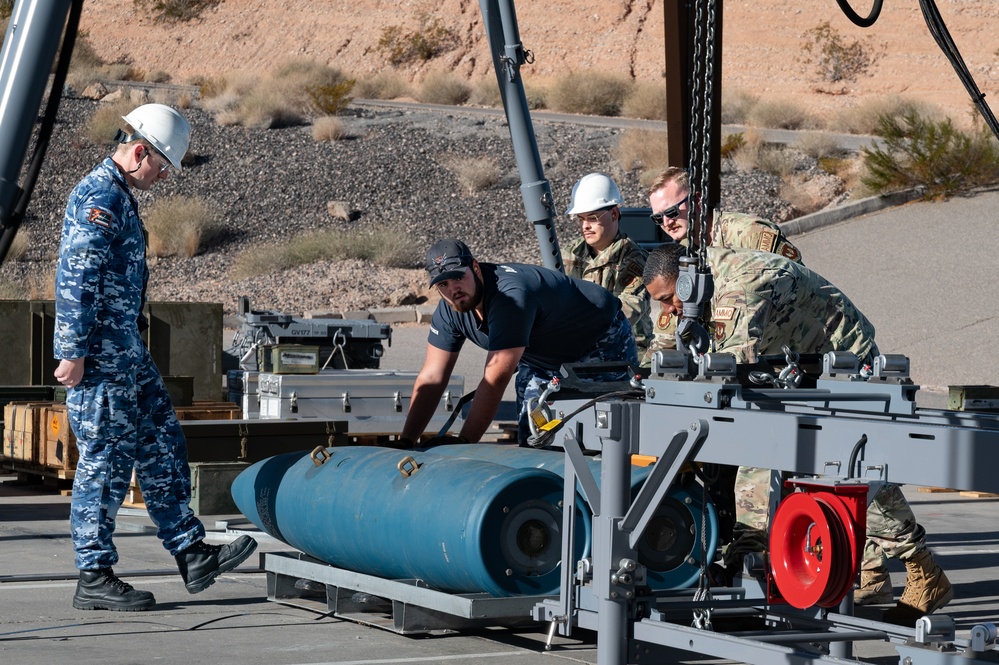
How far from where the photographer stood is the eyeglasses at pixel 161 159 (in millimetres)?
6910

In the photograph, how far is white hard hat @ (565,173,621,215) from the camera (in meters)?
8.90

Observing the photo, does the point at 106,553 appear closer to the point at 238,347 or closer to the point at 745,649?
the point at 745,649

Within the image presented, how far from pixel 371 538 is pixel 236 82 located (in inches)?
1428

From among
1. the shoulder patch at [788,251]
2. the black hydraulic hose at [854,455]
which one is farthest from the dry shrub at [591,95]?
the black hydraulic hose at [854,455]

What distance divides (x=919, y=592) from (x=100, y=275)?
3.94 metres

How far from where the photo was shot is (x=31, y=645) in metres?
5.99

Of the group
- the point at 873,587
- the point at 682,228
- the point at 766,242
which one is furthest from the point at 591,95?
the point at 873,587

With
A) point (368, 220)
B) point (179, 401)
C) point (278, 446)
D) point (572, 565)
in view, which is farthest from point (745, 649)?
point (368, 220)

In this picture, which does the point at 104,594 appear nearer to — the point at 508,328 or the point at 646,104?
the point at 508,328

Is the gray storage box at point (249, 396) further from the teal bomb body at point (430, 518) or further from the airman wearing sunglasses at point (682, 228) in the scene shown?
the teal bomb body at point (430, 518)

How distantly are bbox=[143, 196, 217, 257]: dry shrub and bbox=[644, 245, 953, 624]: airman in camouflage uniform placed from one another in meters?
24.1

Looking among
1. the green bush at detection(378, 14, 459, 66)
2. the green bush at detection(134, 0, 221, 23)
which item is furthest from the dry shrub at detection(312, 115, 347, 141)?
the green bush at detection(134, 0, 221, 23)

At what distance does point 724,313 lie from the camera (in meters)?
6.63

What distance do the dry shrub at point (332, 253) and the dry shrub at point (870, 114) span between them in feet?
51.3
